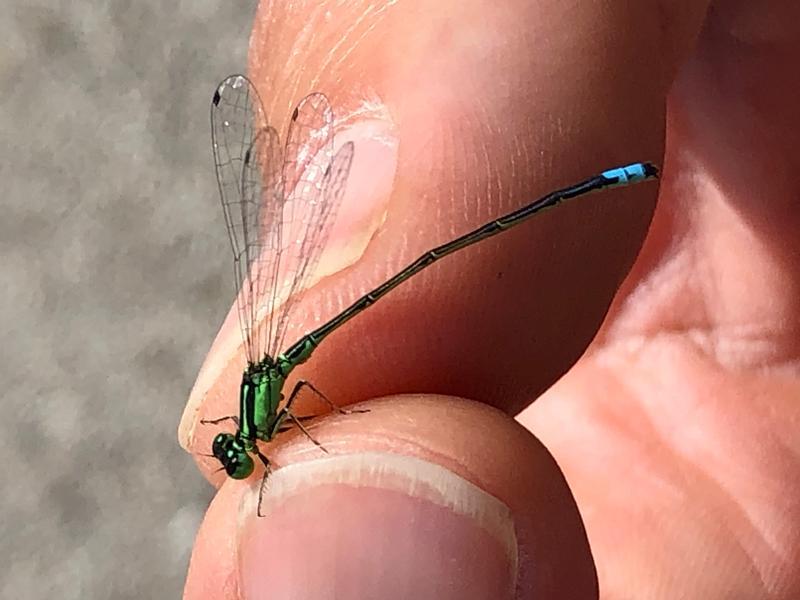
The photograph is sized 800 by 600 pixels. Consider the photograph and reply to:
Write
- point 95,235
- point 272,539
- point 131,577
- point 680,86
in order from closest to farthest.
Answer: point 272,539 → point 680,86 → point 131,577 → point 95,235

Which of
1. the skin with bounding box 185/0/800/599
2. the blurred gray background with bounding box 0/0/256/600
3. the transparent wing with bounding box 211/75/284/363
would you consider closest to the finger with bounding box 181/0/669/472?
the skin with bounding box 185/0/800/599

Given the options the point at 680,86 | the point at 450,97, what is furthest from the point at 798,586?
the point at 450,97

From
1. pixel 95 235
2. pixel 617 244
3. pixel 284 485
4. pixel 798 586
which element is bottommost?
pixel 798 586

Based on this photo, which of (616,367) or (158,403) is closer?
(616,367)

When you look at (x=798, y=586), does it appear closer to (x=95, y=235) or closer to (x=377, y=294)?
(x=377, y=294)

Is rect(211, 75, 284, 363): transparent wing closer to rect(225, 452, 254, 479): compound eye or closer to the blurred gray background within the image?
rect(225, 452, 254, 479): compound eye

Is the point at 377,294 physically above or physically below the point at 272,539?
above

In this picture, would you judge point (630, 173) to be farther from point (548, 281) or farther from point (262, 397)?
point (262, 397)
